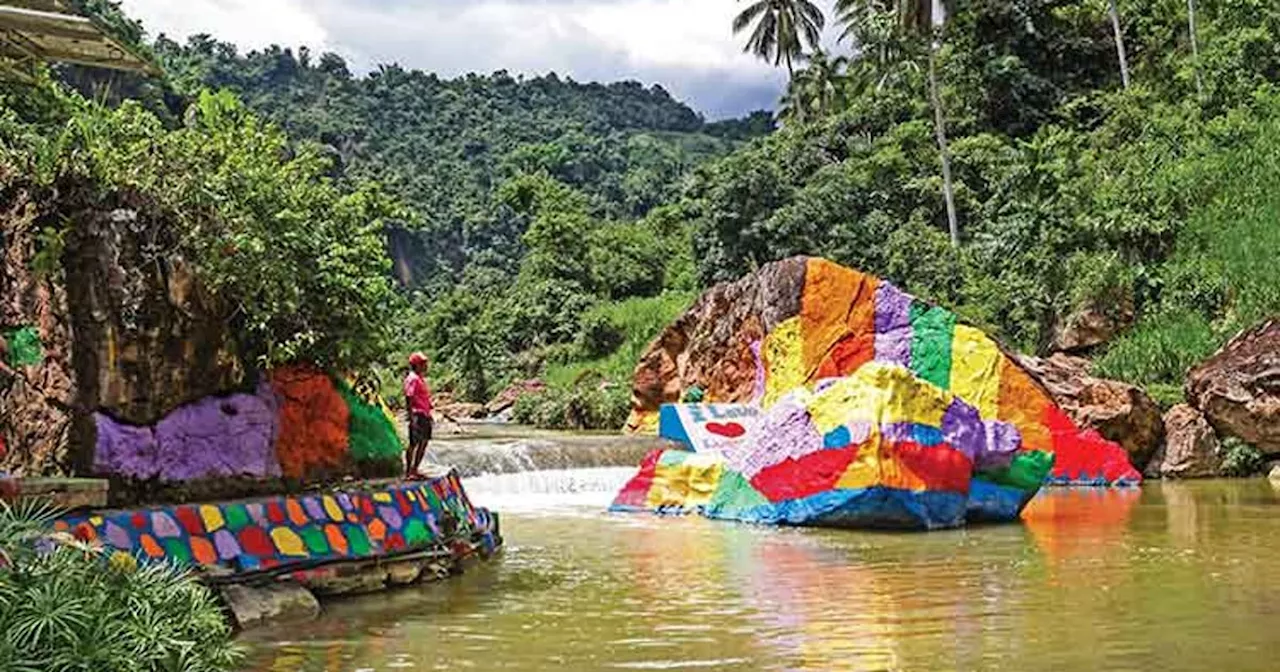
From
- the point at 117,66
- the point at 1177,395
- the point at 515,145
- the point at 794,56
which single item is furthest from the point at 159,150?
the point at 515,145

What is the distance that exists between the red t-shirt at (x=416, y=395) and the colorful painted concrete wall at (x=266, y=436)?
45 centimetres

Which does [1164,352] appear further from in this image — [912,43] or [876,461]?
[912,43]

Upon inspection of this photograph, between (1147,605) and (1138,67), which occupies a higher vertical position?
(1138,67)

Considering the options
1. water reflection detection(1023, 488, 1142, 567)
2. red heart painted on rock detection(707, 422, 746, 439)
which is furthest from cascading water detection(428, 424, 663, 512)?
water reflection detection(1023, 488, 1142, 567)

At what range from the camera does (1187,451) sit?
20.7 metres

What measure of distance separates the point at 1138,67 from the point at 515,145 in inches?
1923

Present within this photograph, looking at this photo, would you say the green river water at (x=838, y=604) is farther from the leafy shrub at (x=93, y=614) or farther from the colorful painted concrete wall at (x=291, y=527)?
the leafy shrub at (x=93, y=614)

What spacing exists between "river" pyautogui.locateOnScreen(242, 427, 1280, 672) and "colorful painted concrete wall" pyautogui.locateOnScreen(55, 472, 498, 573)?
0.51 metres

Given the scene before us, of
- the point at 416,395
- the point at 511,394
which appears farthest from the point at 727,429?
the point at 511,394

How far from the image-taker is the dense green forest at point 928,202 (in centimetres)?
2358

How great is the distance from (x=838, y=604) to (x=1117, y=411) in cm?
1278

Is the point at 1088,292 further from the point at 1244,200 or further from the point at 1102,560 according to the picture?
the point at 1102,560

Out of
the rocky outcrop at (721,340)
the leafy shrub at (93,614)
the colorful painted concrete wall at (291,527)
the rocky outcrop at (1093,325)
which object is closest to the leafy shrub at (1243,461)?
the rocky outcrop at (1093,325)

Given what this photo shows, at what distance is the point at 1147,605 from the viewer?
29.7 ft
